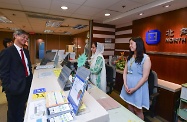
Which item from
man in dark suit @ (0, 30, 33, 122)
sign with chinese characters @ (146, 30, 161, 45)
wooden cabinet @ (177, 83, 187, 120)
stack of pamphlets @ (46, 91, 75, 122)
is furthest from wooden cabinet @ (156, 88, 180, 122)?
man in dark suit @ (0, 30, 33, 122)

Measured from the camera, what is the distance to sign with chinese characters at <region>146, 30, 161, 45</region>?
3.12m

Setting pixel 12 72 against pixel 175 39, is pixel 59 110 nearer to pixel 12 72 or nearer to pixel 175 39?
pixel 12 72

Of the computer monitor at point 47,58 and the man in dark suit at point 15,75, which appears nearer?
the man in dark suit at point 15,75

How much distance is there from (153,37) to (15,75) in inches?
124

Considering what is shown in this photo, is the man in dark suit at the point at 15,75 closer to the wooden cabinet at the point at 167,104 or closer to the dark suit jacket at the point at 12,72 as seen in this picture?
the dark suit jacket at the point at 12,72

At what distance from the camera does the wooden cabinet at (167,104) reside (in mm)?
2428

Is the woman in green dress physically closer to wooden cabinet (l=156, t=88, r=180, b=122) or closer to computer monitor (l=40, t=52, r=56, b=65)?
wooden cabinet (l=156, t=88, r=180, b=122)

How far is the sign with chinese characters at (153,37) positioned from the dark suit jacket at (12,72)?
3034 millimetres

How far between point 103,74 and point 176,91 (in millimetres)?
1479

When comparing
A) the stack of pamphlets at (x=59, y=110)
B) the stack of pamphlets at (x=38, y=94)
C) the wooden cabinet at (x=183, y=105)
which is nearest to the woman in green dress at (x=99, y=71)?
the stack of pamphlets at (x=38, y=94)

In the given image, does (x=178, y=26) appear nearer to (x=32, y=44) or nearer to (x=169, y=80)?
(x=169, y=80)

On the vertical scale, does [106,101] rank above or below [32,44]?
below

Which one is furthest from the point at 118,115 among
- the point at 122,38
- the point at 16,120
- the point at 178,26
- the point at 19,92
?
the point at 122,38

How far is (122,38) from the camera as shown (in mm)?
4594
